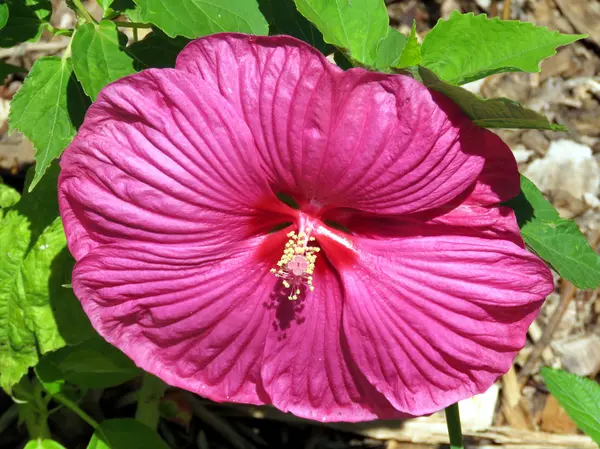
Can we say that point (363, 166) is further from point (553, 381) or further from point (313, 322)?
point (553, 381)

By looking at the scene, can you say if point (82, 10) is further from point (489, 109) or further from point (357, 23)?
point (489, 109)

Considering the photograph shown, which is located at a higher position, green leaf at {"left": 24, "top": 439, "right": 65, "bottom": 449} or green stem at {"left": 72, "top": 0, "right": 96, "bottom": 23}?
green stem at {"left": 72, "top": 0, "right": 96, "bottom": 23}

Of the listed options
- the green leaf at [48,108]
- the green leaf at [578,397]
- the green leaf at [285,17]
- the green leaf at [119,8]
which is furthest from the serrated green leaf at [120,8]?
the green leaf at [578,397]

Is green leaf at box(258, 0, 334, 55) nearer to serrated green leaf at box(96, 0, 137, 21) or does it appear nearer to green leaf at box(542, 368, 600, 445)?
serrated green leaf at box(96, 0, 137, 21)

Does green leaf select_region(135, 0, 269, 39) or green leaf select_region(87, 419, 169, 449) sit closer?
green leaf select_region(135, 0, 269, 39)

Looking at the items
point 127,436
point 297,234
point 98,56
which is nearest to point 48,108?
point 98,56

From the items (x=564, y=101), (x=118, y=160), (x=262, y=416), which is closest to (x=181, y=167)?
(x=118, y=160)

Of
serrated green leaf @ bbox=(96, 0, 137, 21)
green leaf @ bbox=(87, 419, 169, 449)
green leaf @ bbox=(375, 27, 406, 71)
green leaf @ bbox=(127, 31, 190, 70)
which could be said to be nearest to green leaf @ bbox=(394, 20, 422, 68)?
green leaf @ bbox=(375, 27, 406, 71)
